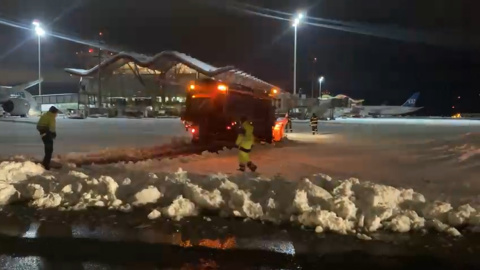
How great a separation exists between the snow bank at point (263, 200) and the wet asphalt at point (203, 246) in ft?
1.04

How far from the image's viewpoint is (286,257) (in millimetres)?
6484

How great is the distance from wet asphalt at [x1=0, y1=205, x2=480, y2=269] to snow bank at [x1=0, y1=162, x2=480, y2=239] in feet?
1.04

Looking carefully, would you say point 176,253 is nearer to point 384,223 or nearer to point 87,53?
point 384,223

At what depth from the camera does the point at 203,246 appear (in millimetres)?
6891

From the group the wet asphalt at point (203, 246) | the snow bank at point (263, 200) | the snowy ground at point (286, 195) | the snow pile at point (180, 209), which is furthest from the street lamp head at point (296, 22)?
the wet asphalt at point (203, 246)

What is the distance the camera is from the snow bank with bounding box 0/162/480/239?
7.98 m

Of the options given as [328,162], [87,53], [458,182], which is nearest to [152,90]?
[87,53]

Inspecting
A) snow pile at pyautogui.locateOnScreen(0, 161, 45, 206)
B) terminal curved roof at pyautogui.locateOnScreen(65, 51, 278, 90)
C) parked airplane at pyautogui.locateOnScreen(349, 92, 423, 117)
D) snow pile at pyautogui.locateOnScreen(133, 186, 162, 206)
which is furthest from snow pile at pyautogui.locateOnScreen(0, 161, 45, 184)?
parked airplane at pyautogui.locateOnScreen(349, 92, 423, 117)

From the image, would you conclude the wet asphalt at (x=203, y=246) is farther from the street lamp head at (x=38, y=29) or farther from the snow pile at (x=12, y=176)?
the street lamp head at (x=38, y=29)

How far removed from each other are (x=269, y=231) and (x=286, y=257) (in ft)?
4.20

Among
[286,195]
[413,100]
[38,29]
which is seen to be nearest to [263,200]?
[286,195]

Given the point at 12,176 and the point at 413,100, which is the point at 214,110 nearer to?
the point at 12,176

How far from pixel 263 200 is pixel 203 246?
225 centimetres

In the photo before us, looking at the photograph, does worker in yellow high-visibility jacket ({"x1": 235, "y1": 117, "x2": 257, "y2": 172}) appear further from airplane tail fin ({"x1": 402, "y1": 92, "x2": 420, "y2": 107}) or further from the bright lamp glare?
airplane tail fin ({"x1": 402, "y1": 92, "x2": 420, "y2": 107})
